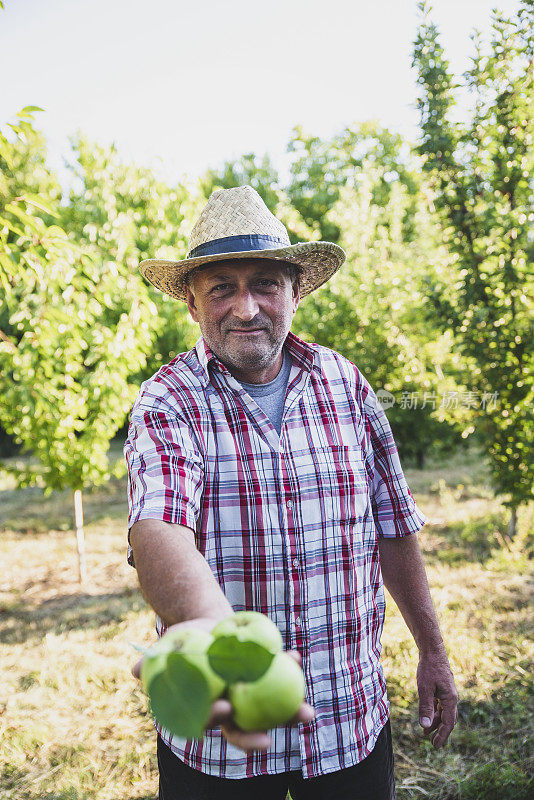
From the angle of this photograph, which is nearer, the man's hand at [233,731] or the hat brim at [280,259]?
the man's hand at [233,731]

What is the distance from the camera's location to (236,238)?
181cm

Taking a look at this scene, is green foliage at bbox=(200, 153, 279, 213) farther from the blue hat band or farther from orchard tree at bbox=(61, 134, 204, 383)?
the blue hat band

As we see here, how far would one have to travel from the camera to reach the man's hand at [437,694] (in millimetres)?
2018

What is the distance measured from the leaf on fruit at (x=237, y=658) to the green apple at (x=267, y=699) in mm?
12

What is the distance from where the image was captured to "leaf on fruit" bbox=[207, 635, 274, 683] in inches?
38.0

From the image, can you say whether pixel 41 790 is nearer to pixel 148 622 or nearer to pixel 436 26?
pixel 148 622

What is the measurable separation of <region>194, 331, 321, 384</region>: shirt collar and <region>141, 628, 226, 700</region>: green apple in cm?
88

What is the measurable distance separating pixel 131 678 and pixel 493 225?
4.49m

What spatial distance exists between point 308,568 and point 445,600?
11.7 feet

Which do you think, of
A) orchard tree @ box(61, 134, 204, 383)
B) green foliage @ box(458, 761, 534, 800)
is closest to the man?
green foliage @ box(458, 761, 534, 800)

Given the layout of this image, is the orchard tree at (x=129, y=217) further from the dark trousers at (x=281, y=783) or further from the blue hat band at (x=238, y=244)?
the dark trousers at (x=281, y=783)

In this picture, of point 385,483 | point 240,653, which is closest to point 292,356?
point 385,483
